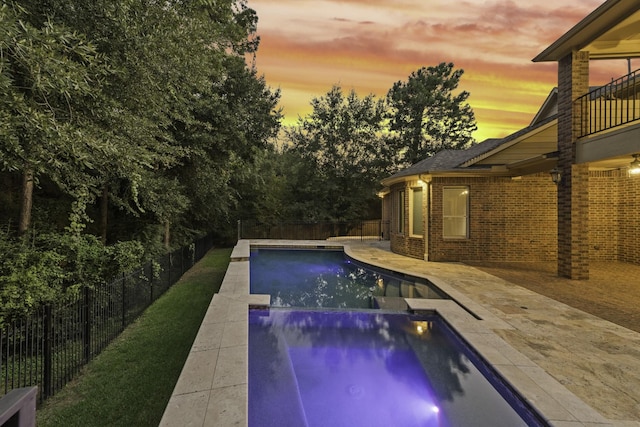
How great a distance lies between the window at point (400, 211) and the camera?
13.5m

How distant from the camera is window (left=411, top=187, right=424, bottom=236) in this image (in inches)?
484

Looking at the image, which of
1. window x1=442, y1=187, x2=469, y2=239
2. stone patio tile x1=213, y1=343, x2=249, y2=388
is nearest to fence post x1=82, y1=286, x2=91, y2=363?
stone patio tile x1=213, y1=343, x2=249, y2=388

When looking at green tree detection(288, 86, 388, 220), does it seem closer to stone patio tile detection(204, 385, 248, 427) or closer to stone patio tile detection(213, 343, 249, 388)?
stone patio tile detection(213, 343, 249, 388)

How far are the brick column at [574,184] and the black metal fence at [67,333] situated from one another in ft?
33.1

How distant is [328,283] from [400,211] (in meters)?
5.26

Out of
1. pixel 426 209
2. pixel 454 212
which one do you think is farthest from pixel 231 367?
pixel 454 212

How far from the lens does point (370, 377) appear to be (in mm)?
4414

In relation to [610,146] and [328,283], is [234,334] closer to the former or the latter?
[328,283]

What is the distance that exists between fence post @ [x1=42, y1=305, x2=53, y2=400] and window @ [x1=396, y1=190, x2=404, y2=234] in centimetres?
1165

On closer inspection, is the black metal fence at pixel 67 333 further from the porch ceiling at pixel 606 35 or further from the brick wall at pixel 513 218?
the porch ceiling at pixel 606 35

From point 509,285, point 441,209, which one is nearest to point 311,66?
point 441,209

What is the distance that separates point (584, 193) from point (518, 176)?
9.57ft

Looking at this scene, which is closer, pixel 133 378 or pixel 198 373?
pixel 198 373

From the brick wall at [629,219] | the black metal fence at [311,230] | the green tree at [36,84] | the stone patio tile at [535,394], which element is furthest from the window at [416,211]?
the green tree at [36,84]
